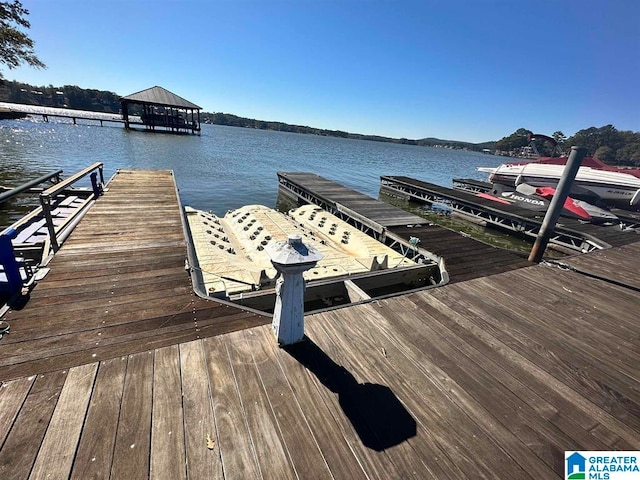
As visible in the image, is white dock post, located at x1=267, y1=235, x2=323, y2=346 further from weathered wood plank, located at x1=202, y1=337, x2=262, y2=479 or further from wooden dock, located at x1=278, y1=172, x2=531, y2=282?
wooden dock, located at x1=278, y1=172, x2=531, y2=282

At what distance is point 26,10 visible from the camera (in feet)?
91.6

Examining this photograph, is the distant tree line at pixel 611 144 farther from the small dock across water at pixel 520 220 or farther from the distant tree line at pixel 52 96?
the distant tree line at pixel 52 96

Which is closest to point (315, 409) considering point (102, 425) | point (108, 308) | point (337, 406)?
point (337, 406)

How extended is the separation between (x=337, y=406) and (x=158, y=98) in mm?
77054

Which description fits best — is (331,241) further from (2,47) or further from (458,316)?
(2,47)

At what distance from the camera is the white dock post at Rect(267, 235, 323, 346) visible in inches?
123

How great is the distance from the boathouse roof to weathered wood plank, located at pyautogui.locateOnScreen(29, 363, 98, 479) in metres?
71.9

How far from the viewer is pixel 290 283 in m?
3.36

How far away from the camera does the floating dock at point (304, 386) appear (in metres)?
2.42

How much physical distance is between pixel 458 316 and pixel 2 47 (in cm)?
4419

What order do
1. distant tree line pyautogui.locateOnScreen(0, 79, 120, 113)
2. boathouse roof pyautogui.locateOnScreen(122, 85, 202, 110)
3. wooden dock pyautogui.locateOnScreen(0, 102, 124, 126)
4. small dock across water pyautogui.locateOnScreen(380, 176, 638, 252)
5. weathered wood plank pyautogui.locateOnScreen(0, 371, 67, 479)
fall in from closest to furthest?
weathered wood plank pyautogui.locateOnScreen(0, 371, 67, 479) → small dock across water pyautogui.locateOnScreen(380, 176, 638, 252) → boathouse roof pyautogui.locateOnScreen(122, 85, 202, 110) → wooden dock pyautogui.locateOnScreen(0, 102, 124, 126) → distant tree line pyautogui.locateOnScreen(0, 79, 120, 113)

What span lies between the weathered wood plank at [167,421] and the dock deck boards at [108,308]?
49 cm

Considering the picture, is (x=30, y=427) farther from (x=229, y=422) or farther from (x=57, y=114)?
(x=57, y=114)

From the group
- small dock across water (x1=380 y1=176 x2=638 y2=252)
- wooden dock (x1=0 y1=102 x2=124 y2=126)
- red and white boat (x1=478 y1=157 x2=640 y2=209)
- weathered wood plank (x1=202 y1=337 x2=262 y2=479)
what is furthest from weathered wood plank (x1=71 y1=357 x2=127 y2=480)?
wooden dock (x1=0 y1=102 x2=124 y2=126)
